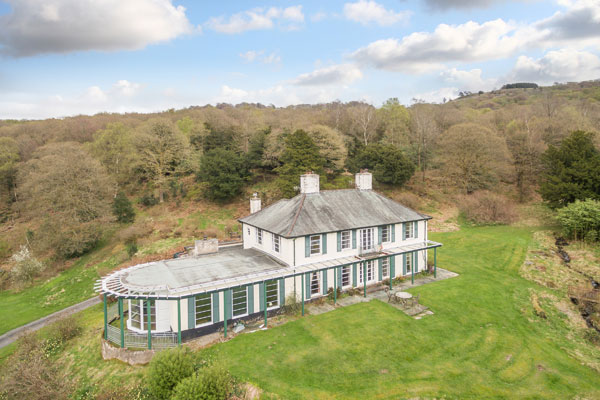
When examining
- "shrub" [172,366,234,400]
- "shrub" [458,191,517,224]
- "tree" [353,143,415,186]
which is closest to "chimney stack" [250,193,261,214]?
"shrub" [172,366,234,400]

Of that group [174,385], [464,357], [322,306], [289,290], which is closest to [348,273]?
[322,306]

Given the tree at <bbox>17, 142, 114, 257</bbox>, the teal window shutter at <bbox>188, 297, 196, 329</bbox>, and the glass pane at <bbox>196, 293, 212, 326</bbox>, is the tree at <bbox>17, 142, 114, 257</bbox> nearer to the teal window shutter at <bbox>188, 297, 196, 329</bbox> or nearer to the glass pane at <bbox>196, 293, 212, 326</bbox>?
the teal window shutter at <bbox>188, 297, 196, 329</bbox>

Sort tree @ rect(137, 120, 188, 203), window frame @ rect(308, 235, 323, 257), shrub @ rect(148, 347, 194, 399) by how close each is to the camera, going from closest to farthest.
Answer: shrub @ rect(148, 347, 194, 399) → window frame @ rect(308, 235, 323, 257) → tree @ rect(137, 120, 188, 203)

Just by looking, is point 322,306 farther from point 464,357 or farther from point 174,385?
point 174,385

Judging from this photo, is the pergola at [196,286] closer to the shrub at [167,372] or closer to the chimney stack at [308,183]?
the shrub at [167,372]

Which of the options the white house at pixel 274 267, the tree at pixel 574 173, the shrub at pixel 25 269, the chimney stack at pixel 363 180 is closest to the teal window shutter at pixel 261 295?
the white house at pixel 274 267
